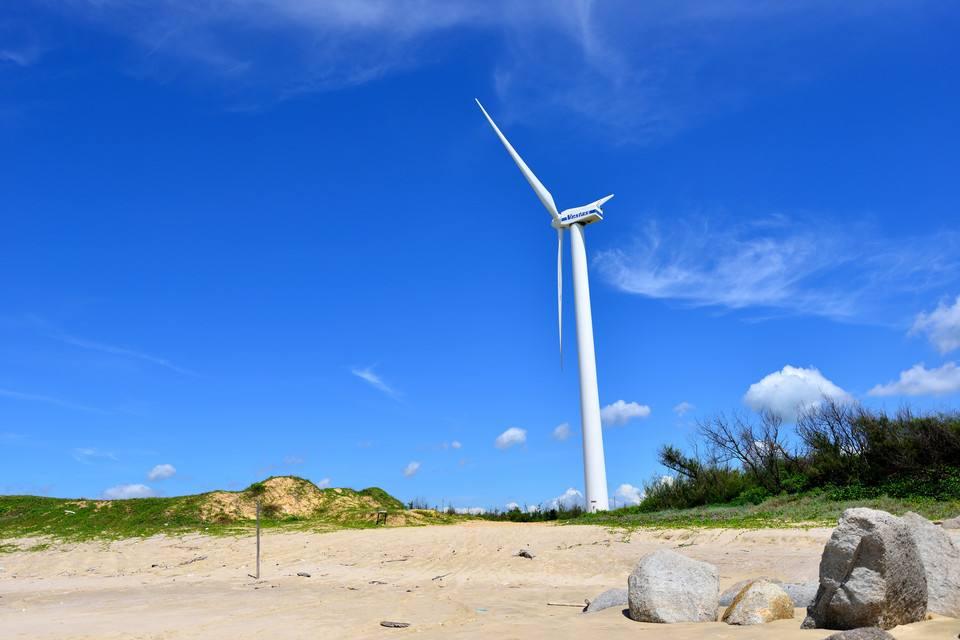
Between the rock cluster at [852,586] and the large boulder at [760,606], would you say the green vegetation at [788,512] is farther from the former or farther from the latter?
the large boulder at [760,606]

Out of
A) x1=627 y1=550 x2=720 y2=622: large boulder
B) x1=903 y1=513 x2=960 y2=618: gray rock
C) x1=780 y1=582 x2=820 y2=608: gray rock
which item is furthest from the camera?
x1=780 y1=582 x2=820 y2=608: gray rock

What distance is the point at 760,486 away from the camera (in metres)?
28.8

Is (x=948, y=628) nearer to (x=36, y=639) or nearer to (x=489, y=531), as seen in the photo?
(x=36, y=639)

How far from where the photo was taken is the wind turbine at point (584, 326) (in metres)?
32.1

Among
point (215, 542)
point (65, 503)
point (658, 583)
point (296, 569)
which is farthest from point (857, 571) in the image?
point (65, 503)

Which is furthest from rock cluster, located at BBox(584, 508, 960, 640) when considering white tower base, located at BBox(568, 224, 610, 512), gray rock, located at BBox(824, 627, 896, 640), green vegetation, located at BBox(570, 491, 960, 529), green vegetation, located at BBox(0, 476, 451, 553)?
white tower base, located at BBox(568, 224, 610, 512)

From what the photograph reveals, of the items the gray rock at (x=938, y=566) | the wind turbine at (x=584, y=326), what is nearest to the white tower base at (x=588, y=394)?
the wind turbine at (x=584, y=326)

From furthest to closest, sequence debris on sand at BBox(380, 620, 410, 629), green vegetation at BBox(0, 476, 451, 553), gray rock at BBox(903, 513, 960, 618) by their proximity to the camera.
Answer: green vegetation at BBox(0, 476, 451, 553) → debris on sand at BBox(380, 620, 410, 629) → gray rock at BBox(903, 513, 960, 618)

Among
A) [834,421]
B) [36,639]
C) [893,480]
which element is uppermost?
[834,421]

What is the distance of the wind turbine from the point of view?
3206 centimetres

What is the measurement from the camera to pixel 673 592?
9.34 metres

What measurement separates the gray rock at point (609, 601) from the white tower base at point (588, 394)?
20.7m

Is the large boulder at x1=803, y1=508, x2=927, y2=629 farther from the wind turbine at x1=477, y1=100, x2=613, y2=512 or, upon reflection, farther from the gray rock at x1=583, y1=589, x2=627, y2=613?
the wind turbine at x1=477, y1=100, x2=613, y2=512

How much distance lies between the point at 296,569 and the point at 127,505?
629 inches
